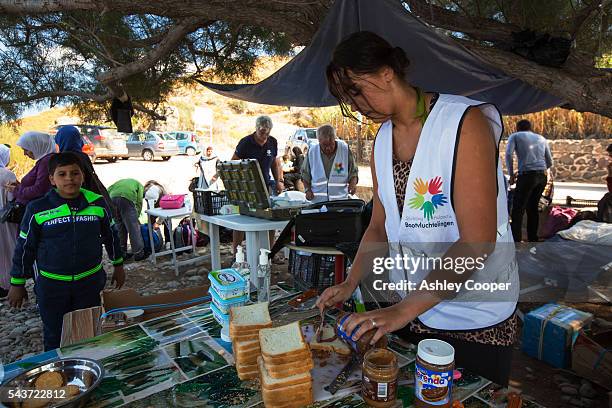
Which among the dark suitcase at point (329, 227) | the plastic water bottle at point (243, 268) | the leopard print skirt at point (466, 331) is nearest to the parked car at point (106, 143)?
the dark suitcase at point (329, 227)

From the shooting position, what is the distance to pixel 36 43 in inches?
156

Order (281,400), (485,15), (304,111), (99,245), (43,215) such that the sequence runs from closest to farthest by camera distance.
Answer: (281,400)
(43,215)
(99,245)
(485,15)
(304,111)

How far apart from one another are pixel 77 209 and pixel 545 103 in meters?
5.09

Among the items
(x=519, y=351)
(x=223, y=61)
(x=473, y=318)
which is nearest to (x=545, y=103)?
(x=519, y=351)

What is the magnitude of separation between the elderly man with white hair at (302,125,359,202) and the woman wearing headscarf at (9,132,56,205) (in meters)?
2.75

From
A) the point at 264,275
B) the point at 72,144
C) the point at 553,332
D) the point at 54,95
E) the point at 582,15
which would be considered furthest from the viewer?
the point at 54,95

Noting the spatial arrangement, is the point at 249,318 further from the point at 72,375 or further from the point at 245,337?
the point at 72,375

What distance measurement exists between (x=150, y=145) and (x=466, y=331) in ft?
75.6

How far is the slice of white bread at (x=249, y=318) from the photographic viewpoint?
1.24 m

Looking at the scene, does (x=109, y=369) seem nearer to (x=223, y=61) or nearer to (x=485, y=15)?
(x=485, y=15)

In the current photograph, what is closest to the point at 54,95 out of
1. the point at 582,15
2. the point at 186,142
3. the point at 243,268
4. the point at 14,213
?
the point at 14,213

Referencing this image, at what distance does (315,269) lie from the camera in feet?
10.6

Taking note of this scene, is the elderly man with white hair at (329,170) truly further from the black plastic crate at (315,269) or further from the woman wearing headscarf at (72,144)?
the woman wearing headscarf at (72,144)

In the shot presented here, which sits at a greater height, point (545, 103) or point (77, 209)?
point (545, 103)
